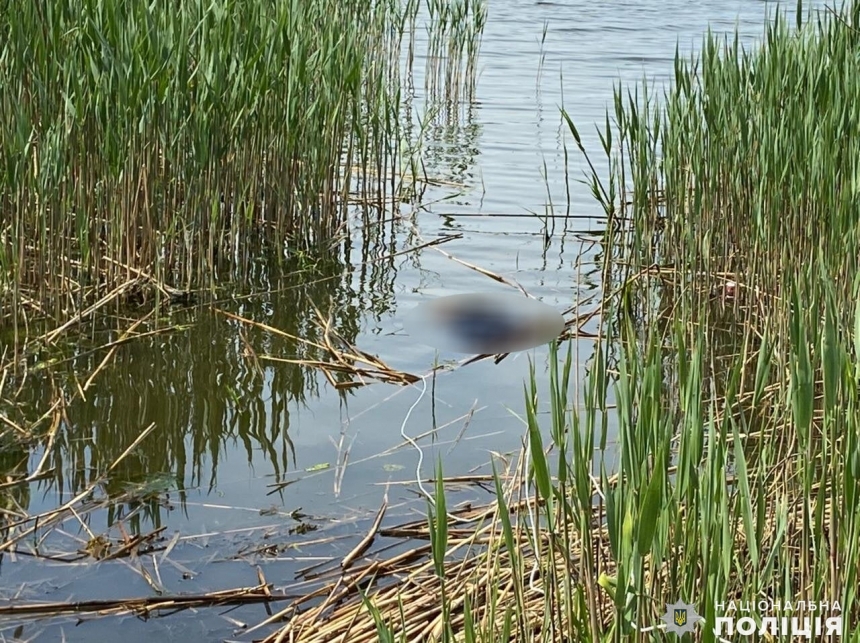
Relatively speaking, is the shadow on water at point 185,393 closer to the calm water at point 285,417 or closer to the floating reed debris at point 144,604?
the calm water at point 285,417

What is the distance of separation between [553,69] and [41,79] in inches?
322

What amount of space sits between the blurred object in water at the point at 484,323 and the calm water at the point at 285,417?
11 centimetres

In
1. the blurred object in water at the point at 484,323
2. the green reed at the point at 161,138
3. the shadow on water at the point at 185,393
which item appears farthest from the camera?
the blurred object in water at the point at 484,323

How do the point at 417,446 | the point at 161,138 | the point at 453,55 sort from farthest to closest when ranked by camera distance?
the point at 453,55 < the point at 161,138 < the point at 417,446

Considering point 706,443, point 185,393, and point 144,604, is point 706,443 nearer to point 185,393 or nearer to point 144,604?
point 144,604

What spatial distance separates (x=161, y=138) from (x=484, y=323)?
1439mm

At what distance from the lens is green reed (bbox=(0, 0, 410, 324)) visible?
13.1ft

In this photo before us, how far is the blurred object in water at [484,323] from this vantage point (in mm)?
4434

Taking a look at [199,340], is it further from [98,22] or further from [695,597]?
[695,597]

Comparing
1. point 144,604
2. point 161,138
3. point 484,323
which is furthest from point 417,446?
point 161,138

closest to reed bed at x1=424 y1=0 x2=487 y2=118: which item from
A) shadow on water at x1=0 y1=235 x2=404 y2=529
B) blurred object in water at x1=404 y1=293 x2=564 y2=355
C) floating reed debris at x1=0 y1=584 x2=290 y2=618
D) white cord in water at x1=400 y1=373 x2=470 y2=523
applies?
blurred object in water at x1=404 y1=293 x2=564 y2=355

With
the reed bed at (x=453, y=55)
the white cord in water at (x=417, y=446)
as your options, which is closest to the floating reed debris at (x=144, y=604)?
the white cord in water at (x=417, y=446)

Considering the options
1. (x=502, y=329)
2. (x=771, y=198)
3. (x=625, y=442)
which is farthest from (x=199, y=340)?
(x=625, y=442)

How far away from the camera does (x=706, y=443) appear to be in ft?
Result: 10.5
